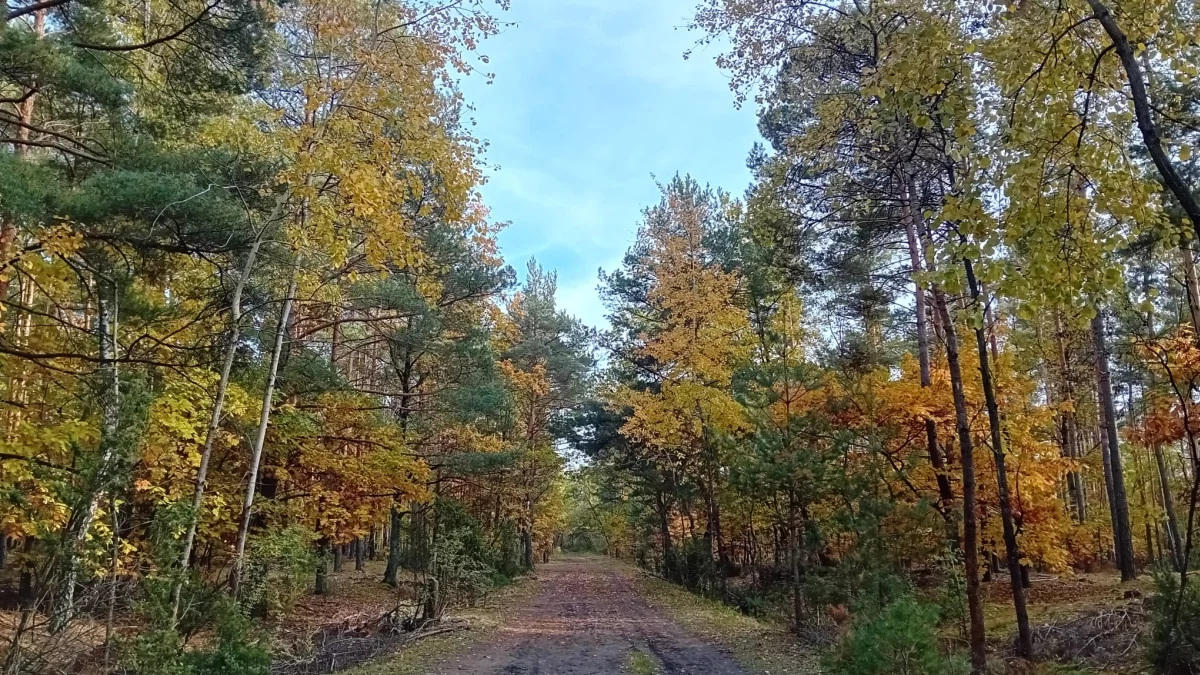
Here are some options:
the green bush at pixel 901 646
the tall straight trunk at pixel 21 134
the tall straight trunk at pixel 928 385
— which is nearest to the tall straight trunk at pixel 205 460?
the tall straight trunk at pixel 21 134

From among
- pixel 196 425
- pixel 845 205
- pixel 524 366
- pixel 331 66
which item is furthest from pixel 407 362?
pixel 845 205

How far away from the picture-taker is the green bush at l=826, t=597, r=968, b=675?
5.30 metres

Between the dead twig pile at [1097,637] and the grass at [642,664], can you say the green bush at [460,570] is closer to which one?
the grass at [642,664]

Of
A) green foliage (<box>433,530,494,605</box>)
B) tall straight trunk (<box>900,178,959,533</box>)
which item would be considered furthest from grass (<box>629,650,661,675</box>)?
green foliage (<box>433,530,494,605</box>)

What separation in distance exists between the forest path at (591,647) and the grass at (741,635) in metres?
0.29

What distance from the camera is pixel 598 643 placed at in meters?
11.1

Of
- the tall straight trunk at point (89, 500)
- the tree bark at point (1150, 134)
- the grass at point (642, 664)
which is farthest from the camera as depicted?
the grass at point (642, 664)

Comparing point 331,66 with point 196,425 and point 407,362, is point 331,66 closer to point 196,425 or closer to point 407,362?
point 196,425

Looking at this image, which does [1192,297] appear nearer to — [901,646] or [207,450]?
[901,646]

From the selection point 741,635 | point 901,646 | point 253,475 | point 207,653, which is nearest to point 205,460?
point 253,475

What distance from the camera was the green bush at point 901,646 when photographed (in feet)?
17.4

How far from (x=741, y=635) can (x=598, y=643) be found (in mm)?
2532

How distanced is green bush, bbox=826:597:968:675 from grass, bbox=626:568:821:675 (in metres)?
2.97

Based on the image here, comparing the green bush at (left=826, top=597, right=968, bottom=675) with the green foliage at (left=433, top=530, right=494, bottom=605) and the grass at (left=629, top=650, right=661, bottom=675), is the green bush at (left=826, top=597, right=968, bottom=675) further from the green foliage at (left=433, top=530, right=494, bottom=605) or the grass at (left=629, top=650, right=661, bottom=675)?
the green foliage at (left=433, top=530, right=494, bottom=605)
